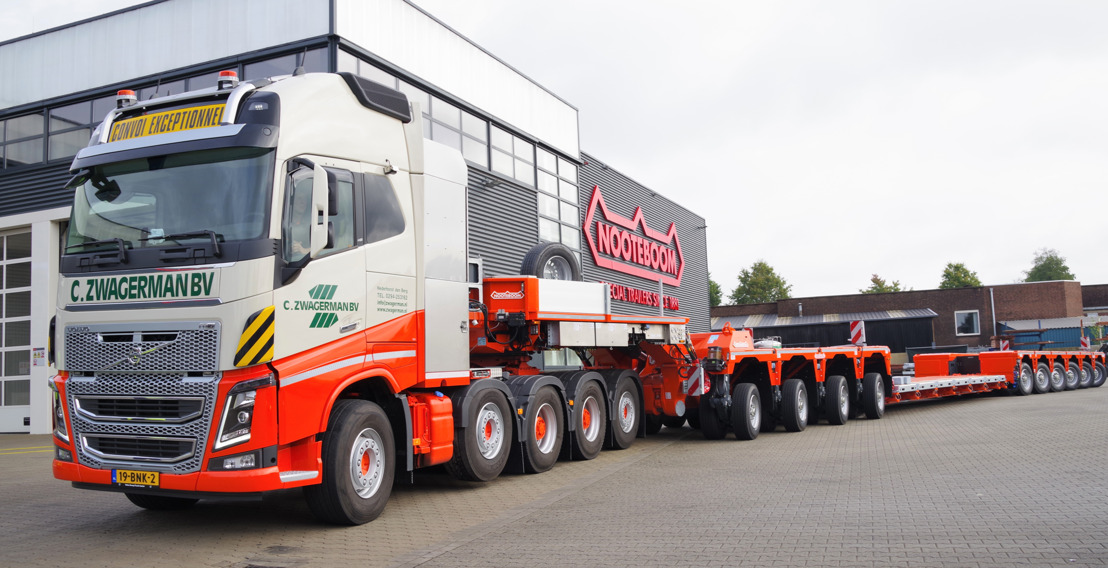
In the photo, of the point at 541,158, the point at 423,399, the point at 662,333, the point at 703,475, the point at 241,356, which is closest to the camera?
the point at 241,356

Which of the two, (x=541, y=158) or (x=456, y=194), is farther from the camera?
(x=541, y=158)

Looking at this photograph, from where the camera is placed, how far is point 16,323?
56.2ft

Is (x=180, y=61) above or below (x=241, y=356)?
above

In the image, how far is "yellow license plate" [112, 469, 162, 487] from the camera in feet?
20.6

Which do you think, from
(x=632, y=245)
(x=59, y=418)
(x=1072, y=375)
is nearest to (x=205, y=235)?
(x=59, y=418)

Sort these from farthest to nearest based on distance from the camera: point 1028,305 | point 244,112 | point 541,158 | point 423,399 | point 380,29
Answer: point 1028,305 → point 541,158 → point 380,29 → point 423,399 → point 244,112

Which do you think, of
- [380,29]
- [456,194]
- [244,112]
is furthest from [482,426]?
[380,29]

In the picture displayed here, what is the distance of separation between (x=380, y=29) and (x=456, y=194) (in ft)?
26.7

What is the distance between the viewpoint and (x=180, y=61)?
16.0 metres

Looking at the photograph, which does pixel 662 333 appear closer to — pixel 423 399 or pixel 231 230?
pixel 423 399

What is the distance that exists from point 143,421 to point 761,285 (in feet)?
249

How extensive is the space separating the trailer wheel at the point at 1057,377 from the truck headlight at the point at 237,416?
24.9 m

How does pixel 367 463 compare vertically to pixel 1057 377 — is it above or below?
above

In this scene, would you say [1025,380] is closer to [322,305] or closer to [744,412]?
[744,412]
